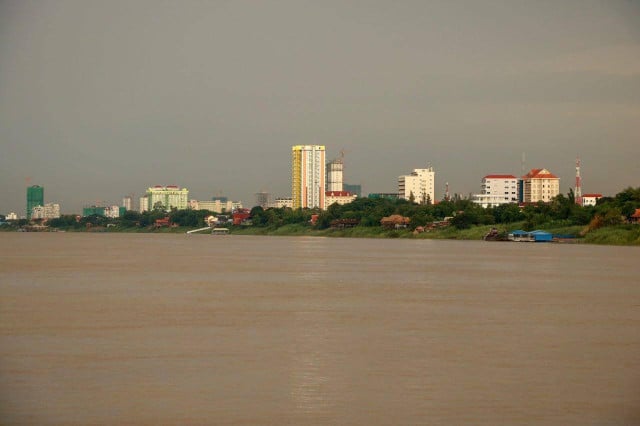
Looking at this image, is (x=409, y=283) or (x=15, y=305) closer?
(x=15, y=305)

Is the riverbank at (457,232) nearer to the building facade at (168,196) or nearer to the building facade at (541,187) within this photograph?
the building facade at (541,187)

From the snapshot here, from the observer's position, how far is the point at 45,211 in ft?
564

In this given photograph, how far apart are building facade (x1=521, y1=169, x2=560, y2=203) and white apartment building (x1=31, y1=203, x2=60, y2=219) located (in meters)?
97.4

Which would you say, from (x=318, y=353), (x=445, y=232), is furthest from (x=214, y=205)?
(x=318, y=353)

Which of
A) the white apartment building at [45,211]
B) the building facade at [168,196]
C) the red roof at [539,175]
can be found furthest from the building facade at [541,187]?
the white apartment building at [45,211]

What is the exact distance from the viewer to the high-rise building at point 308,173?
11981 centimetres

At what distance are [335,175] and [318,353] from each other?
115 m

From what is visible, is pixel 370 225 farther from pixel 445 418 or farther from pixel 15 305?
pixel 445 418

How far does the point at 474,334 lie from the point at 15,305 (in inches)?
284

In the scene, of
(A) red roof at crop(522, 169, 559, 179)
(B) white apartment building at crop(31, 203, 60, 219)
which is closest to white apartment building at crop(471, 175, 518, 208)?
(A) red roof at crop(522, 169, 559, 179)

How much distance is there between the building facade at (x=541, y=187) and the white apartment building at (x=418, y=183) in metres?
20.9

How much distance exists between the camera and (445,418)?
700 centimetres

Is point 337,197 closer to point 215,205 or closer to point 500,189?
point 500,189

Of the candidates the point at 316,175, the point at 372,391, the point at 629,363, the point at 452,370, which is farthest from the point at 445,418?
the point at 316,175
